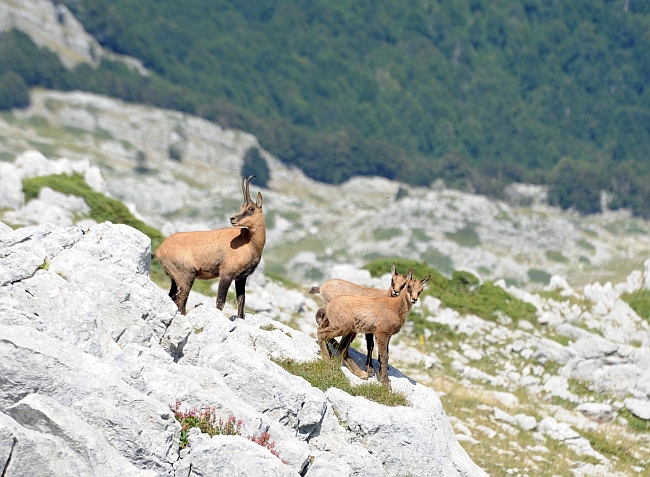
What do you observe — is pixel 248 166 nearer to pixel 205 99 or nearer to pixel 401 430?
pixel 205 99

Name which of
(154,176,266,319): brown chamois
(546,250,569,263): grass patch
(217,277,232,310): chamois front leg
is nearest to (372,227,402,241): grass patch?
(546,250,569,263): grass patch

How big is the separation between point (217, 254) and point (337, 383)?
4.21 m

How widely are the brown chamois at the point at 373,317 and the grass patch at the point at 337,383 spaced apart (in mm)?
618

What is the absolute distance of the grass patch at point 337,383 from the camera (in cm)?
1664

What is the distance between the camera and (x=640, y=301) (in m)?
40.3

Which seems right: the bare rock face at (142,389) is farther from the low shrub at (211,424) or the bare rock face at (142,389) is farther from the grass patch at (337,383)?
the grass patch at (337,383)

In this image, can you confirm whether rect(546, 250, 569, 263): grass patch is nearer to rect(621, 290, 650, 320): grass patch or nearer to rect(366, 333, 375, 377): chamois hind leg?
rect(621, 290, 650, 320): grass patch

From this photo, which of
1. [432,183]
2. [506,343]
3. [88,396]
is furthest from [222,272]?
[432,183]

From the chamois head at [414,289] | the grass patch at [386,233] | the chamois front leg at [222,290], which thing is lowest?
the chamois front leg at [222,290]

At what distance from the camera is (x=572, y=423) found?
2588 centimetres

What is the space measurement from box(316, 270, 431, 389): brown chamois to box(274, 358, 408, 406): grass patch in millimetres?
618

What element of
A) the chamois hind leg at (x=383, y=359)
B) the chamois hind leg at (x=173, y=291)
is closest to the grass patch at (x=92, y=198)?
the chamois hind leg at (x=173, y=291)

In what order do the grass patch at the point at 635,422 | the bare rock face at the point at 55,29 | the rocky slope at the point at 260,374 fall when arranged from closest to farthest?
1. the rocky slope at the point at 260,374
2. the grass patch at the point at 635,422
3. the bare rock face at the point at 55,29

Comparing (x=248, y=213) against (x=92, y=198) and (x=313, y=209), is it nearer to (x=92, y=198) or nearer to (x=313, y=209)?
(x=92, y=198)
